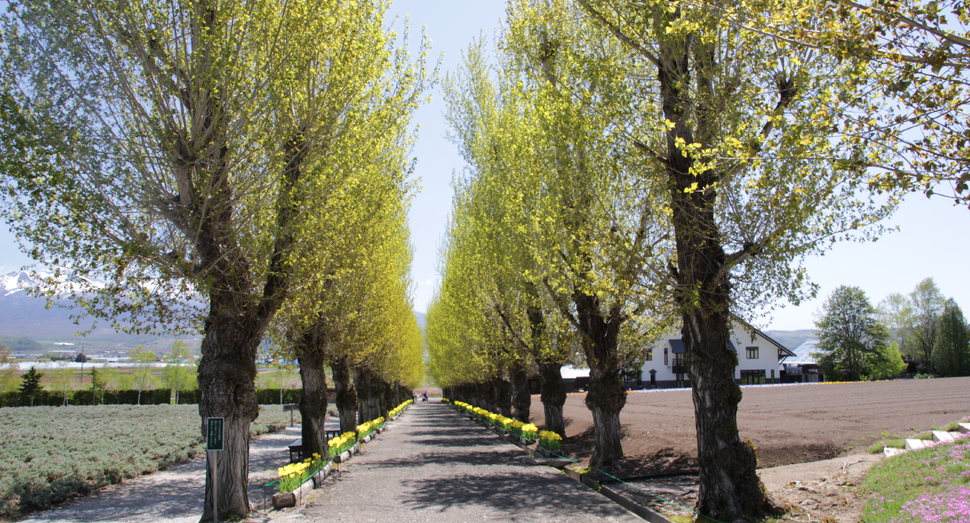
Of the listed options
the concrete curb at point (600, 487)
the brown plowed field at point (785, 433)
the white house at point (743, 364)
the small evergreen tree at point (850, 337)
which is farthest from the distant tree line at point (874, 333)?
the concrete curb at point (600, 487)

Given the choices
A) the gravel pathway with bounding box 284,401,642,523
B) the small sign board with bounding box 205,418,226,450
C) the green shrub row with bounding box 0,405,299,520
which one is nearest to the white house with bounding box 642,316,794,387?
the green shrub row with bounding box 0,405,299,520

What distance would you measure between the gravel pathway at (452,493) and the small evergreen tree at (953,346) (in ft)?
213

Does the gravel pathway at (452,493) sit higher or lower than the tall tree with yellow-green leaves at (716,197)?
lower

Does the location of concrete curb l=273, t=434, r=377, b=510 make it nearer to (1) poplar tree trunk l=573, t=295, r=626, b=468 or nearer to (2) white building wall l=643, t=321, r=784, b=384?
(1) poplar tree trunk l=573, t=295, r=626, b=468

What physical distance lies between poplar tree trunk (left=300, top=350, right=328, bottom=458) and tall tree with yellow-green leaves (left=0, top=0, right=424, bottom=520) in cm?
679

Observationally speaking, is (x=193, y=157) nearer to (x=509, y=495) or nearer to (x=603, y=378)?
(x=509, y=495)

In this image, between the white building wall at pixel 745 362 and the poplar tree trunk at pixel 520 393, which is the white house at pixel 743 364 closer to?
the white building wall at pixel 745 362

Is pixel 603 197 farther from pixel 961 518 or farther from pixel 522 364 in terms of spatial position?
pixel 522 364

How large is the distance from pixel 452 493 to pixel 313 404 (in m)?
6.15

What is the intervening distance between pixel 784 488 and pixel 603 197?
608 cm

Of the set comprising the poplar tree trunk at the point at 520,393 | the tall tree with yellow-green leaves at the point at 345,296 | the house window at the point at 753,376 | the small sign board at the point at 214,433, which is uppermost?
the tall tree with yellow-green leaves at the point at 345,296

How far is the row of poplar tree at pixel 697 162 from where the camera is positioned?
460 cm

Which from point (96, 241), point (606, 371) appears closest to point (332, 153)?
point (96, 241)

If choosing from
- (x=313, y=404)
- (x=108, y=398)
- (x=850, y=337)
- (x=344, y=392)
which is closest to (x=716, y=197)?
(x=313, y=404)
